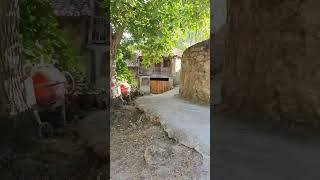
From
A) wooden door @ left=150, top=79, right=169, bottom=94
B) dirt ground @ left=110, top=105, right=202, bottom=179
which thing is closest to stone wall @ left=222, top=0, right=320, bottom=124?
dirt ground @ left=110, top=105, right=202, bottom=179

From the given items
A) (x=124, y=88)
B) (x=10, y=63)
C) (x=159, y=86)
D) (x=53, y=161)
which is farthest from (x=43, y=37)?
(x=159, y=86)

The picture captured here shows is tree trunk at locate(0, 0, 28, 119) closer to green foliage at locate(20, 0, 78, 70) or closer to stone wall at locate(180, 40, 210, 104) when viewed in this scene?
green foliage at locate(20, 0, 78, 70)

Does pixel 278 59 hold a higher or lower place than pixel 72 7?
lower

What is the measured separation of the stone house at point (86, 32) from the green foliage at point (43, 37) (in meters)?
0.06

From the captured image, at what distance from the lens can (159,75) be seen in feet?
50.1

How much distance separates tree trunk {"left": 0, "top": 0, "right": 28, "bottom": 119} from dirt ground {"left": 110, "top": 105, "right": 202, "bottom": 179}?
0.81 metres

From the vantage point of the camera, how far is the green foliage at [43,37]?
221 cm

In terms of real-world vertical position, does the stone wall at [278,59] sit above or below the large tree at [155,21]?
below

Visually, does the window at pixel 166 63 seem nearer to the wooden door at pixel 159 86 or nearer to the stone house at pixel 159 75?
the stone house at pixel 159 75

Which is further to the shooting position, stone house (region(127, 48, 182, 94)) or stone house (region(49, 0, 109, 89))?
stone house (region(127, 48, 182, 94))

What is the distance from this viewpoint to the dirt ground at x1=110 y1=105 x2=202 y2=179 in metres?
2.20

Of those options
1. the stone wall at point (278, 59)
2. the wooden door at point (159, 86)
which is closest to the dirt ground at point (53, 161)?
the stone wall at point (278, 59)

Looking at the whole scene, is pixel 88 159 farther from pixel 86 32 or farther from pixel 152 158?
pixel 86 32

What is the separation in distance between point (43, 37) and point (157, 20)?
4.18m
